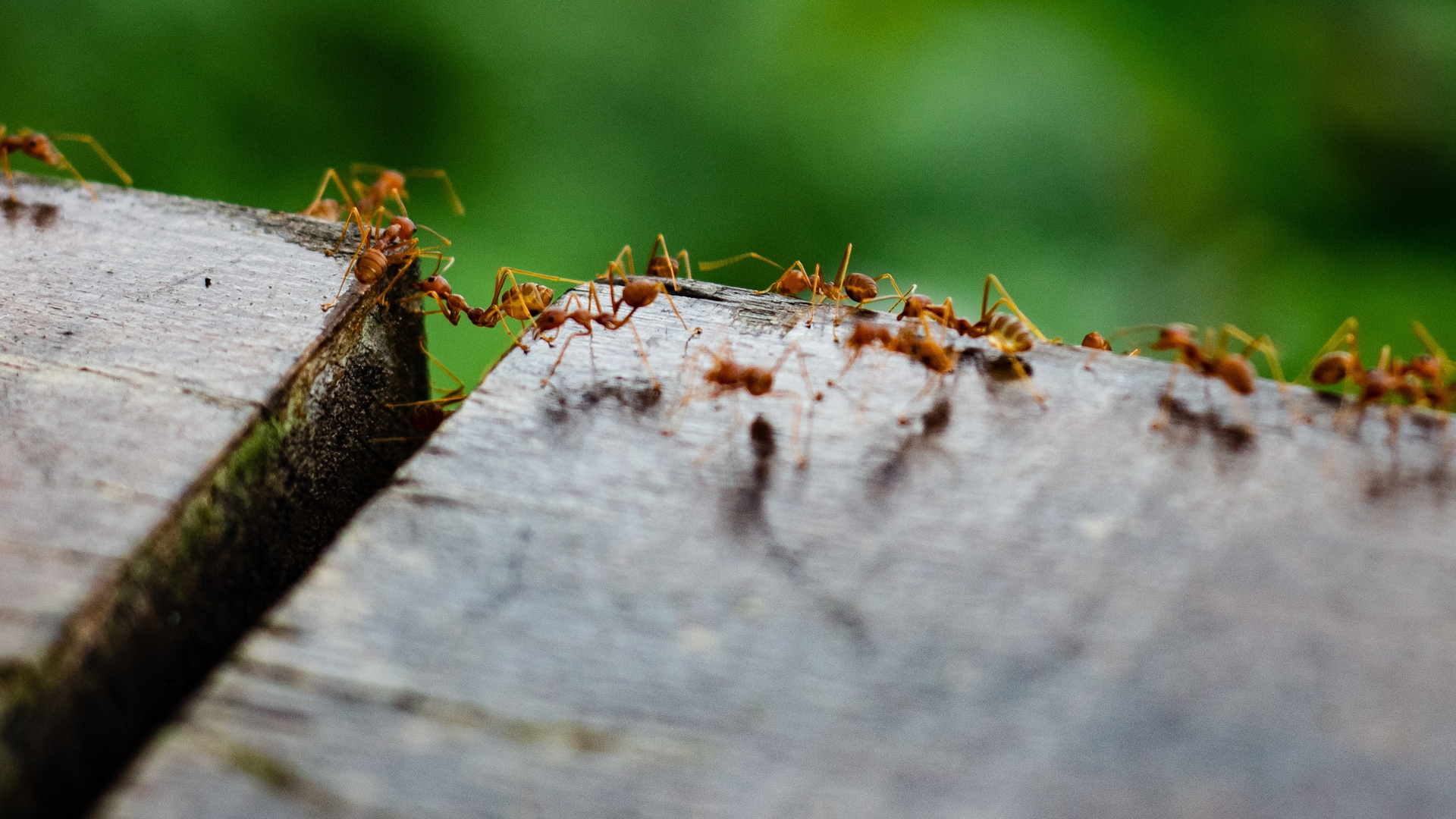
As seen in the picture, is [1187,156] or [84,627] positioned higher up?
[1187,156]

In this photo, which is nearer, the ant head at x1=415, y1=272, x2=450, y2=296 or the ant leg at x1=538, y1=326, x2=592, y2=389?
the ant leg at x1=538, y1=326, x2=592, y2=389

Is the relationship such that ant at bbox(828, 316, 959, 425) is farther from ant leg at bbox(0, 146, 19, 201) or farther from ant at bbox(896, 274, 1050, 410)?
ant leg at bbox(0, 146, 19, 201)

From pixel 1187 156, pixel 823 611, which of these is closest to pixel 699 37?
pixel 1187 156

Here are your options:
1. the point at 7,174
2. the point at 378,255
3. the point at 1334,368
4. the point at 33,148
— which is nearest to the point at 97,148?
the point at 33,148

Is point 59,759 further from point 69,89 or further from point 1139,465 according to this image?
point 69,89

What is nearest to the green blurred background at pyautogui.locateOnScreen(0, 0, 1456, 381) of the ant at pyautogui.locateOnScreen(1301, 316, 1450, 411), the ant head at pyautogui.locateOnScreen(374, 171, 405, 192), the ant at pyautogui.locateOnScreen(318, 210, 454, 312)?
the ant head at pyautogui.locateOnScreen(374, 171, 405, 192)

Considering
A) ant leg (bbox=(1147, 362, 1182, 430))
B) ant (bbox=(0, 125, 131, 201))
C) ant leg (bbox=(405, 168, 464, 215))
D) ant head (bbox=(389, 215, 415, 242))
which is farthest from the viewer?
ant leg (bbox=(405, 168, 464, 215))
